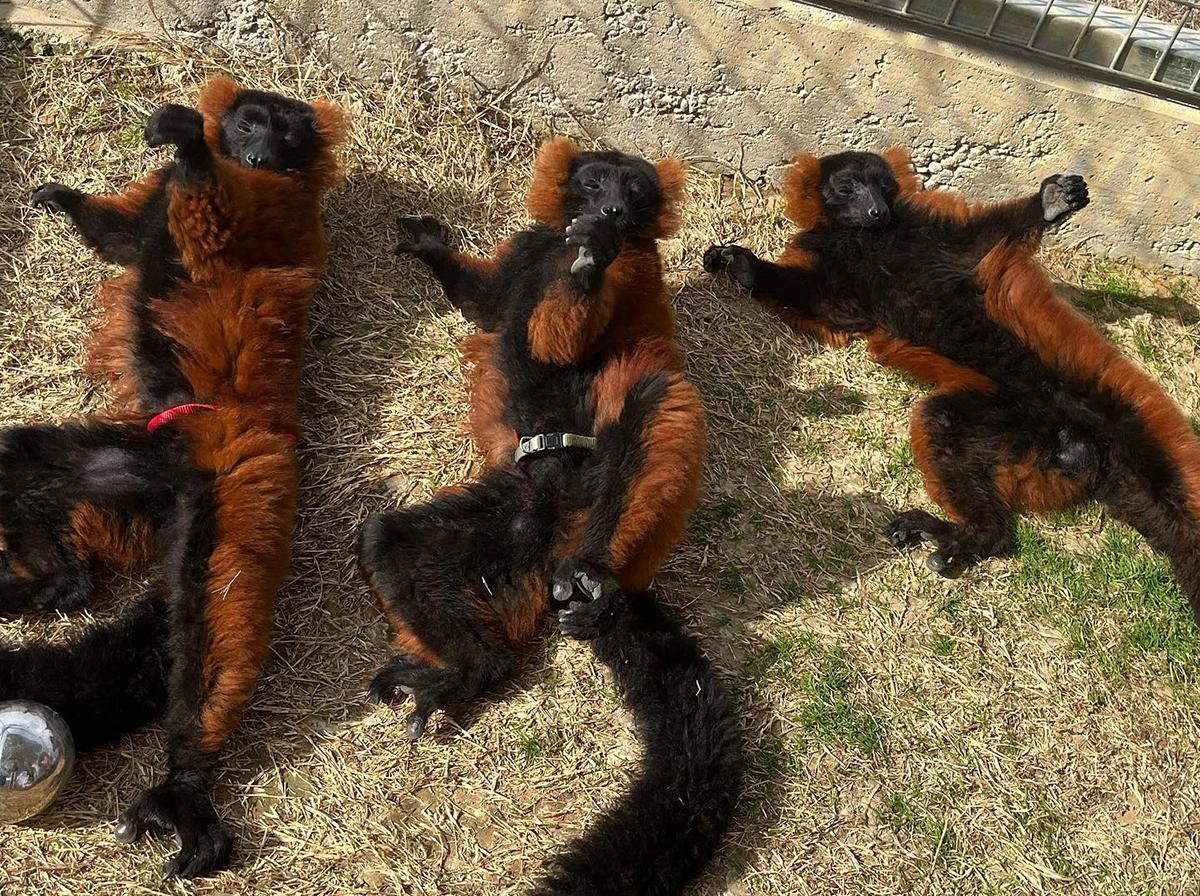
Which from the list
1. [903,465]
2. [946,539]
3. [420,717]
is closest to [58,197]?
[420,717]

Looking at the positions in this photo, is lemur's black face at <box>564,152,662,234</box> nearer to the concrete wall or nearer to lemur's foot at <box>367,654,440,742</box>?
the concrete wall

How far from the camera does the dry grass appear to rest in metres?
4.03

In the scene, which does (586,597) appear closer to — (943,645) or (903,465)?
(943,645)

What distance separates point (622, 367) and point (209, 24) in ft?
10.7

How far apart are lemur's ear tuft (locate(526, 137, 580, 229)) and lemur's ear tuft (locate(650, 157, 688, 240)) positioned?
0.46 meters

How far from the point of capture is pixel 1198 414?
5863mm

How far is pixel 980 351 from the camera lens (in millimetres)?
5328

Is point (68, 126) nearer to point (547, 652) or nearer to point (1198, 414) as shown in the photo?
point (547, 652)

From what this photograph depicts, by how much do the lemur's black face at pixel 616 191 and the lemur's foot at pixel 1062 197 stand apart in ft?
6.99

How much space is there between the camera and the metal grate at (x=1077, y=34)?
550 centimetres

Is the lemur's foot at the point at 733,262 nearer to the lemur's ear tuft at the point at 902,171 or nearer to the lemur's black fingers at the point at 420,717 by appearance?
the lemur's ear tuft at the point at 902,171

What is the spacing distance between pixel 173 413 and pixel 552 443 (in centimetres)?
158

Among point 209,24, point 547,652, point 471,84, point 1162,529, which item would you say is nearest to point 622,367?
point 547,652

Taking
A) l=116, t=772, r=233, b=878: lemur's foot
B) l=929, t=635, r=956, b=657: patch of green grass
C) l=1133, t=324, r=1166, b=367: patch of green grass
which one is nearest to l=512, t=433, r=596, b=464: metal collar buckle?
l=116, t=772, r=233, b=878: lemur's foot
